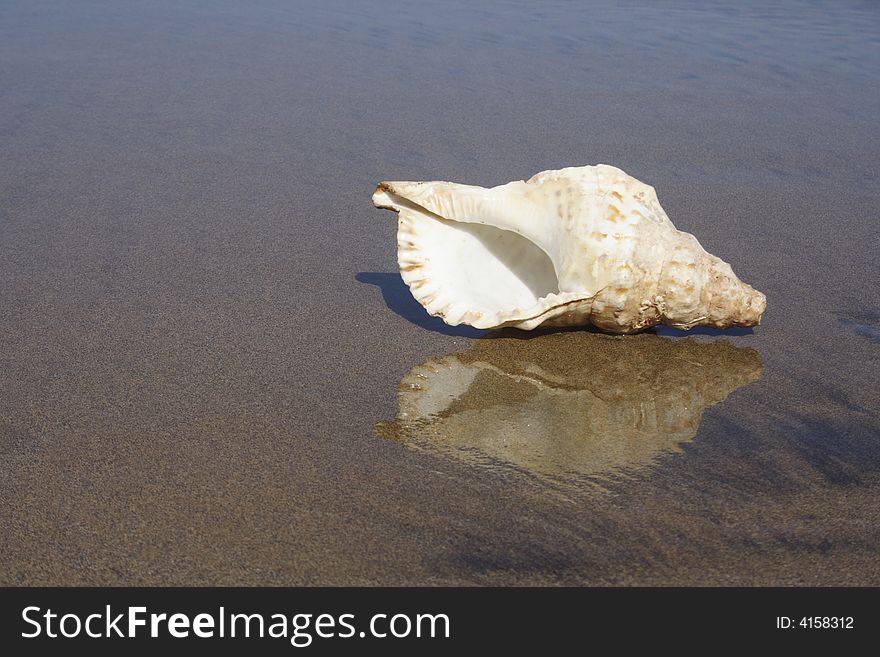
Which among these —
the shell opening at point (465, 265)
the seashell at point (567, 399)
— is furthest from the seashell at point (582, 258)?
the seashell at point (567, 399)

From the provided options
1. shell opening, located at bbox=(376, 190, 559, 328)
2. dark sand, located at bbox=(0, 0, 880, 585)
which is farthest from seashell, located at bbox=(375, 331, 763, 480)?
shell opening, located at bbox=(376, 190, 559, 328)

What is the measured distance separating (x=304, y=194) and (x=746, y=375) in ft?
8.45

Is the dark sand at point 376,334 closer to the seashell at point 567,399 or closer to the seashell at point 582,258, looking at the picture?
the seashell at point 567,399

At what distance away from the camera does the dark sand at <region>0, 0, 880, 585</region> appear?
246 cm

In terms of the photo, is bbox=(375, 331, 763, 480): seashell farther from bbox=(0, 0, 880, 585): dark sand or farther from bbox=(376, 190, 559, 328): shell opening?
bbox=(376, 190, 559, 328): shell opening

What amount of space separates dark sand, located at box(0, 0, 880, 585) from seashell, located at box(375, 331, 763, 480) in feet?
0.06

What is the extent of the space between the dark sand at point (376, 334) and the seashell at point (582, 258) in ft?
0.48

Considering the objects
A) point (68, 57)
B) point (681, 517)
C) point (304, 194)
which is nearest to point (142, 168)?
point (304, 194)

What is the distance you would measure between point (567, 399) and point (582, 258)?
54 cm

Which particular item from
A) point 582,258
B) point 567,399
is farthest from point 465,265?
point 567,399

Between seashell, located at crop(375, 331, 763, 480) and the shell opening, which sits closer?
seashell, located at crop(375, 331, 763, 480)

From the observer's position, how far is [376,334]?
370 centimetres

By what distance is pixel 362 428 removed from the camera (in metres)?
3.02
